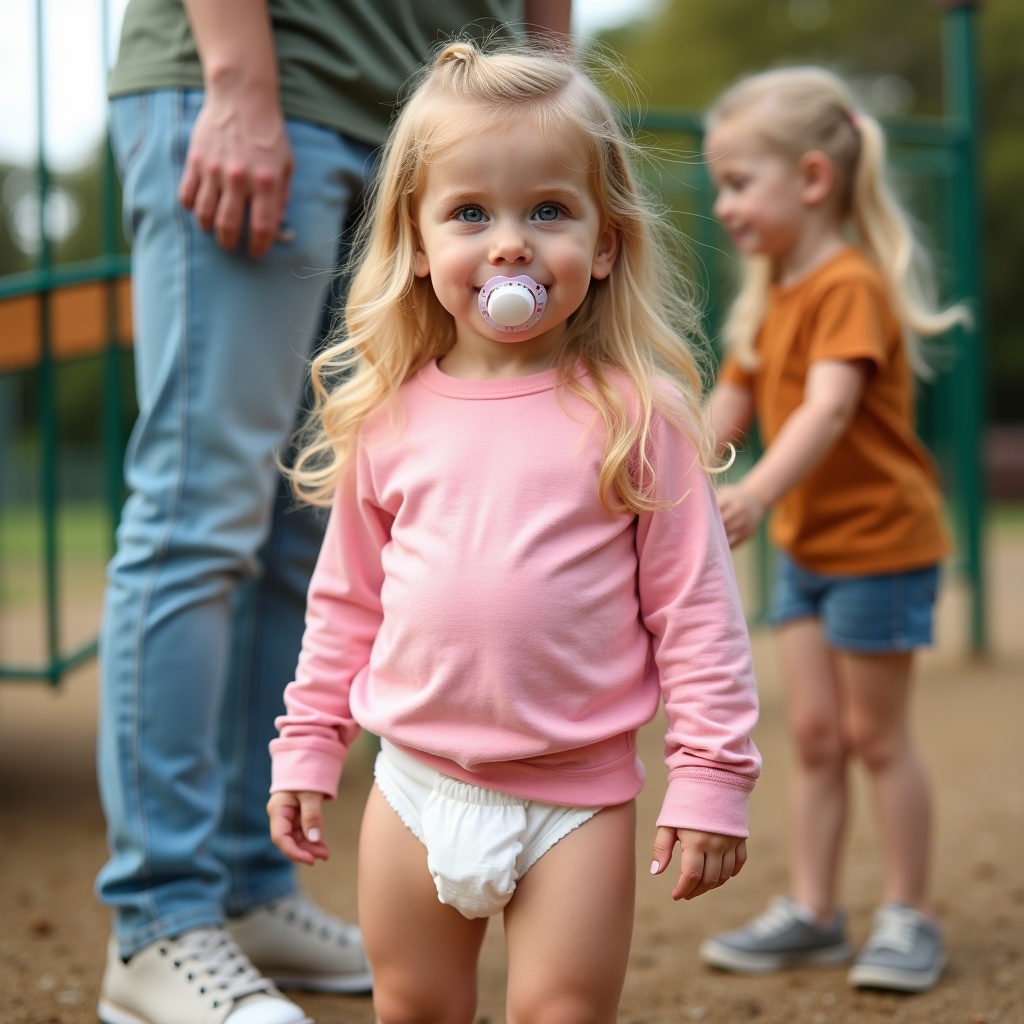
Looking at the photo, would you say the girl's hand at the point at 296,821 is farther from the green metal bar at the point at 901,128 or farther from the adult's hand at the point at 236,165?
the green metal bar at the point at 901,128

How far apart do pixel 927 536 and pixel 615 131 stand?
45.4 inches

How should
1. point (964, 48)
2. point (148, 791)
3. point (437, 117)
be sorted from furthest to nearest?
1. point (964, 48)
2. point (148, 791)
3. point (437, 117)

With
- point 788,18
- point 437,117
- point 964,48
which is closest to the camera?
point 437,117

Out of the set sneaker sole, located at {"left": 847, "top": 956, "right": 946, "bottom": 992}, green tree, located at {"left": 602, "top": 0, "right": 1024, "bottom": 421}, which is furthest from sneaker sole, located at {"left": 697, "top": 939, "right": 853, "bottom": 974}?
green tree, located at {"left": 602, "top": 0, "right": 1024, "bottom": 421}

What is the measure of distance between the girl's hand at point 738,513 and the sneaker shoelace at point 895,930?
2.82 ft

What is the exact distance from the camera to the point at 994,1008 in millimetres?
2141

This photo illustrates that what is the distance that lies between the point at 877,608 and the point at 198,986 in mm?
1278

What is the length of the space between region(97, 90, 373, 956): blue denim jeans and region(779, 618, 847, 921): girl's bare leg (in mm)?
1050

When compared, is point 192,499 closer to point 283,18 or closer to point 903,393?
point 283,18

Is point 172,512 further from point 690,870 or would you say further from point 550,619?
point 690,870

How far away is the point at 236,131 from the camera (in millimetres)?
1846

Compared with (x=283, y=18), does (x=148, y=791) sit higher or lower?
lower

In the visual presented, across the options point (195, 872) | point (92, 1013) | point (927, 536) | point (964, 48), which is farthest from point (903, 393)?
point (964, 48)

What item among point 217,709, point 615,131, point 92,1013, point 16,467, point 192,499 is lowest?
point 16,467
